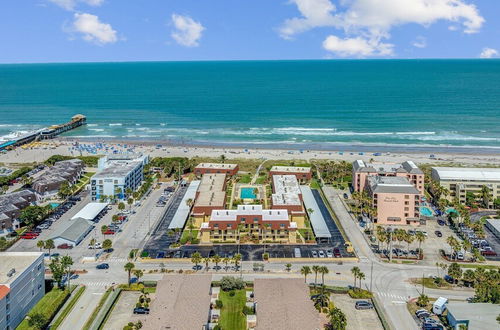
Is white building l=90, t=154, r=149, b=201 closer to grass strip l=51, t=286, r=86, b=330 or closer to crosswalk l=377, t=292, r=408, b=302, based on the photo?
grass strip l=51, t=286, r=86, b=330

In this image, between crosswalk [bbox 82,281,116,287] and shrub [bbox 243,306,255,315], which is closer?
shrub [bbox 243,306,255,315]

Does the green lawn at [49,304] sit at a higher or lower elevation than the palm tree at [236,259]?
lower

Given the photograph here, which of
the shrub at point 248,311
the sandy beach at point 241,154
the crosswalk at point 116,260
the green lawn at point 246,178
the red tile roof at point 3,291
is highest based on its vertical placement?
the sandy beach at point 241,154

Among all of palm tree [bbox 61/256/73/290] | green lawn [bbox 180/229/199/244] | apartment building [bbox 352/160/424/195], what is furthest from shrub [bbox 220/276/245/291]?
apartment building [bbox 352/160/424/195]

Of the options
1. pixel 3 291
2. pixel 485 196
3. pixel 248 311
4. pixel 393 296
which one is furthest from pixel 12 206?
pixel 485 196

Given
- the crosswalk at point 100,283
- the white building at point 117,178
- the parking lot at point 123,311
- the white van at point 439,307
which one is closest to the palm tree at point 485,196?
the white van at point 439,307

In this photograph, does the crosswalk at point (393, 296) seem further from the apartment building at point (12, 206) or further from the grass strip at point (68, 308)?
the apartment building at point (12, 206)

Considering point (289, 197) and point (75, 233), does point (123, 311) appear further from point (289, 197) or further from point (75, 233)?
point (289, 197)
